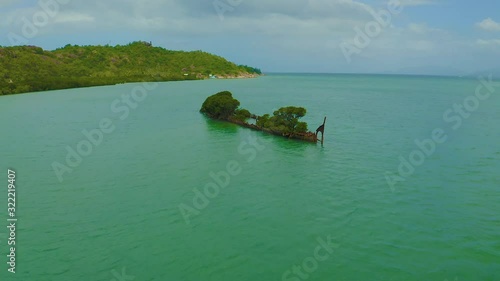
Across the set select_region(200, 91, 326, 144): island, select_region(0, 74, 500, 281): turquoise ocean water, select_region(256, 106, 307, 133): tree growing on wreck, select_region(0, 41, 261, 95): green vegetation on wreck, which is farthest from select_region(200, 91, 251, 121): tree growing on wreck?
select_region(0, 41, 261, 95): green vegetation on wreck

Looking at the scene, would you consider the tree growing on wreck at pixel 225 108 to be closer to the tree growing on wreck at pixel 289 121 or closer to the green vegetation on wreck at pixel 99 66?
the tree growing on wreck at pixel 289 121

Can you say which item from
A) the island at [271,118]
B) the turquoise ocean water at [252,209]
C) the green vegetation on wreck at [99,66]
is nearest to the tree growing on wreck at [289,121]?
the island at [271,118]

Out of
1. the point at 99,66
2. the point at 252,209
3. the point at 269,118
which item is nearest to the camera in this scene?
the point at 252,209

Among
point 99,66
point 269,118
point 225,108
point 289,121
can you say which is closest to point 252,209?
point 289,121

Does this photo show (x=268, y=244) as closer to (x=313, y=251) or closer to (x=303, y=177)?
(x=313, y=251)

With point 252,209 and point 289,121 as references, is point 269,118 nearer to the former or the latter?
point 289,121

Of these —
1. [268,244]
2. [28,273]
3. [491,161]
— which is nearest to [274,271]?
[268,244]

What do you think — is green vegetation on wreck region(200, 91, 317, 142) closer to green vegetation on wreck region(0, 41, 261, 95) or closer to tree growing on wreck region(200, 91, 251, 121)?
tree growing on wreck region(200, 91, 251, 121)
